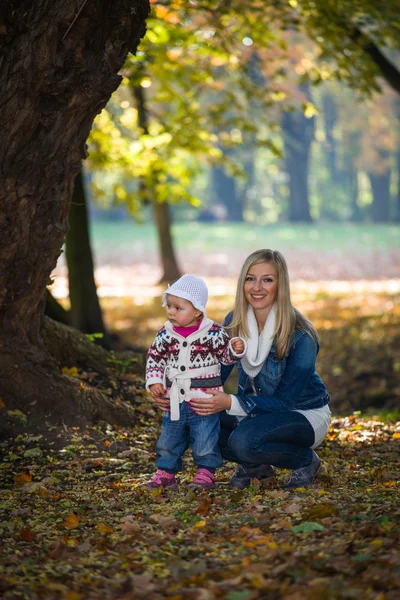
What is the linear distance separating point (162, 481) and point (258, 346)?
1.04 m

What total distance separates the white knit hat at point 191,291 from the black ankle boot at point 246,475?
42.3 inches

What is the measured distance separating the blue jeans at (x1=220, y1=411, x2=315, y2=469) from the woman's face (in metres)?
0.70

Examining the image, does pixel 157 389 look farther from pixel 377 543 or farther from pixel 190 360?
pixel 377 543

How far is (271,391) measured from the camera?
16.5 ft

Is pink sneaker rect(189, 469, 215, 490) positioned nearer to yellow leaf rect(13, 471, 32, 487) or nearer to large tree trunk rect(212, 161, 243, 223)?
yellow leaf rect(13, 471, 32, 487)

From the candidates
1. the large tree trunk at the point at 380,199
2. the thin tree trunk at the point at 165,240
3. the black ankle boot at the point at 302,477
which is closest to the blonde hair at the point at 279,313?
the black ankle boot at the point at 302,477

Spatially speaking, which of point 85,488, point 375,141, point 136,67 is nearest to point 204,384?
point 85,488

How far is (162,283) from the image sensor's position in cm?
2088

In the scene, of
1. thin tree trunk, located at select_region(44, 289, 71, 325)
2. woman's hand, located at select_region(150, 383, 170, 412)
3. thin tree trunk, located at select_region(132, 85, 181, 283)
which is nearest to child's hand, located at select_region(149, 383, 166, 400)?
woman's hand, located at select_region(150, 383, 170, 412)

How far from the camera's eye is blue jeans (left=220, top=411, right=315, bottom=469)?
4.83 m

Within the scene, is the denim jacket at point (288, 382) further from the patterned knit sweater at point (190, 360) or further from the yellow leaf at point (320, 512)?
the yellow leaf at point (320, 512)

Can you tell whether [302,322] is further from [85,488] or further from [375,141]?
[375,141]

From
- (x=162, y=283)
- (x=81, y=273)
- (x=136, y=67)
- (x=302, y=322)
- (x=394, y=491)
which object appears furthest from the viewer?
(x=162, y=283)

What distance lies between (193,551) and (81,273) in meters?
7.26
